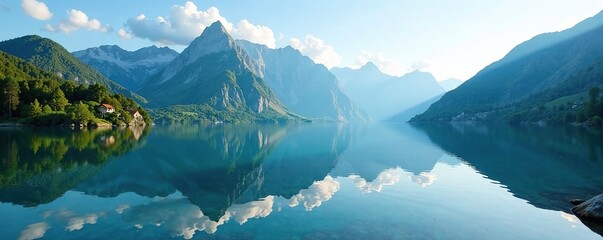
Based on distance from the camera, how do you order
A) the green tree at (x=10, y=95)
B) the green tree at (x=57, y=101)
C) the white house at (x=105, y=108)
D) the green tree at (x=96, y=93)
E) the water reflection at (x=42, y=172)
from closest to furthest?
the water reflection at (x=42, y=172), the green tree at (x=10, y=95), the green tree at (x=57, y=101), the white house at (x=105, y=108), the green tree at (x=96, y=93)

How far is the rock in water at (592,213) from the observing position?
22.3 metres

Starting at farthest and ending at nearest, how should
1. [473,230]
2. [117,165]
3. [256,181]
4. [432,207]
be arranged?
[117,165] → [256,181] → [432,207] → [473,230]

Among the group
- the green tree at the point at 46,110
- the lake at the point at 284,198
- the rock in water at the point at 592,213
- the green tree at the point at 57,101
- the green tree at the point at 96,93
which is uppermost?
the green tree at the point at 96,93

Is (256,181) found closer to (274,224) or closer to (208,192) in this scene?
(208,192)

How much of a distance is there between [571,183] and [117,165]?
51.5m

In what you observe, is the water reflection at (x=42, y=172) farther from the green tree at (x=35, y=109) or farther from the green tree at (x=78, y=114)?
the green tree at (x=35, y=109)

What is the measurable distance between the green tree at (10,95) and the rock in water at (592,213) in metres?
168

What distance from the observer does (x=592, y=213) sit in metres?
23.4

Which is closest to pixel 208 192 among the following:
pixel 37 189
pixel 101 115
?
pixel 37 189

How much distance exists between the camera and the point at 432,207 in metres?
28.0

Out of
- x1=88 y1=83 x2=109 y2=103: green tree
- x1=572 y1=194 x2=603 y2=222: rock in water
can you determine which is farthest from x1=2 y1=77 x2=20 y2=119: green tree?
x1=572 y1=194 x2=603 y2=222: rock in water

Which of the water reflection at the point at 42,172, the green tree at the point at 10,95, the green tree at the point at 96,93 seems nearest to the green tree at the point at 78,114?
the green tree at the point at 10,95

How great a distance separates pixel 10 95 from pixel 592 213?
169m

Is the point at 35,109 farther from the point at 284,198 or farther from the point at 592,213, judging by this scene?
the point at 592,213
